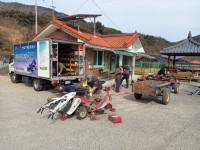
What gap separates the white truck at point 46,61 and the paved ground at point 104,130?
2430 millimetres

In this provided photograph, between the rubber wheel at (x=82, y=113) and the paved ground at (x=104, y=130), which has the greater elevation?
the rubber wheel at (x=82, y=113)

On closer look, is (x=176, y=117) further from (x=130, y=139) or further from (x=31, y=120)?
(x=31, y=120)

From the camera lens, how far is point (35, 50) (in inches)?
347

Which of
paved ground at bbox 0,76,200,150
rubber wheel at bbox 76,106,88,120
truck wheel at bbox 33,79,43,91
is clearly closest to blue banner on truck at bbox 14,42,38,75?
truck wheel at bbox 33,79,43,91

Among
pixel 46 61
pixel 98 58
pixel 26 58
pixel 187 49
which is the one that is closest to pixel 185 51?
Answer: pixel 187 49

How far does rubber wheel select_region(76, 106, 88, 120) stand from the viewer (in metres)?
5.04

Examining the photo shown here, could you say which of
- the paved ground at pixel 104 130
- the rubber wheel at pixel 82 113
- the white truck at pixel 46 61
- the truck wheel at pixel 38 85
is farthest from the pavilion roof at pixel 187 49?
the rubber wheel at pixel 82 113

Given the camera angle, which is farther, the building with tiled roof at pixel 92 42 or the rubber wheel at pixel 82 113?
the building with tiled roof at pixel 92 42

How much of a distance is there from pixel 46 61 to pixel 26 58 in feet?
8.22

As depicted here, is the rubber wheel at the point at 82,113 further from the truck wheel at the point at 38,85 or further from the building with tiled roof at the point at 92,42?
the building with tiled roof at the point at 92,42

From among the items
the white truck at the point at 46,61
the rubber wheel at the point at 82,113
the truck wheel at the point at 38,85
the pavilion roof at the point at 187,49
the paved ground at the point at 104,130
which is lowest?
the paved ground at the point at 104,130

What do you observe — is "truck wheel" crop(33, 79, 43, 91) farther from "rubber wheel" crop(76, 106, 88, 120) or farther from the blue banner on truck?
"rubber wheel" crop(76, 106, 88, 120)

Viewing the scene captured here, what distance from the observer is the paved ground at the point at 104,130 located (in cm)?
365

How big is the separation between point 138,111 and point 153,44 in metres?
54.5
